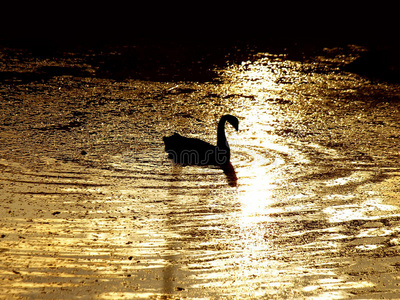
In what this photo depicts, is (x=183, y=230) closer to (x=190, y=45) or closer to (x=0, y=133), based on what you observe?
(x=0, y=133)

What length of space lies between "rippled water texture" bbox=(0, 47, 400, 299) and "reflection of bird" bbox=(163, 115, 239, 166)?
16 cm

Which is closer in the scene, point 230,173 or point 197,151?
point 230,173

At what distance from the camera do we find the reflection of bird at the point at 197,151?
7.32 m

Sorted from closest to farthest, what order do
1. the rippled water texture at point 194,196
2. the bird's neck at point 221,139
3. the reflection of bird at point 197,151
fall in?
the rippled water texture at point 194,196 → the reflection of bird at point 197,151 → the bird's neck at point 221,139

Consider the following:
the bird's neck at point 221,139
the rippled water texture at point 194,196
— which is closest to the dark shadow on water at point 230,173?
the rippled water texture at point 194,196

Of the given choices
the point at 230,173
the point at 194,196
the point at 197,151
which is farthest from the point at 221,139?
the point at 194,196

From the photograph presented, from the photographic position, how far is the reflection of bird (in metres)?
7.32

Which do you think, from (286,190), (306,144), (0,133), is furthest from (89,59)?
(286,190)

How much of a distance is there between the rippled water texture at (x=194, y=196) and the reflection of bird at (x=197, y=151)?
6.4 inches

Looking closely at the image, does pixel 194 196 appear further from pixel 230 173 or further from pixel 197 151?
pixel 197 151

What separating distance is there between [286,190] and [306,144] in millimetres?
1993

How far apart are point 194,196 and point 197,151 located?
150 cm

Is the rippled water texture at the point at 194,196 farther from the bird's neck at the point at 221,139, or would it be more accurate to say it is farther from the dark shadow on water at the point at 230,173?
the bird's neck at the point at 221,139

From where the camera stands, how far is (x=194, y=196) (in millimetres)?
6047
